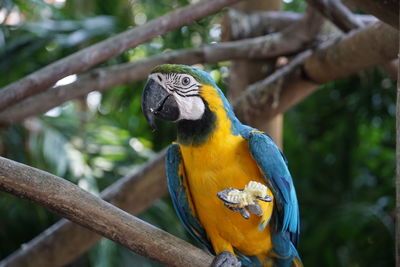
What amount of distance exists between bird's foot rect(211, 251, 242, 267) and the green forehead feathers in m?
0.51

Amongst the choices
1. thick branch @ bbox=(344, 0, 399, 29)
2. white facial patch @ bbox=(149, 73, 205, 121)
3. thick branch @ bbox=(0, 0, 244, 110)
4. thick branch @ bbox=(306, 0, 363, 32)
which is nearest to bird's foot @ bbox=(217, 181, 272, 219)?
white facial patch @ bbox=(149, 73, 205, 121)

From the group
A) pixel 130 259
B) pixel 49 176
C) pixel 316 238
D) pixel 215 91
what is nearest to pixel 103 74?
pixel 215 91

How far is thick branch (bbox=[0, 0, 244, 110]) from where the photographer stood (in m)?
1.61

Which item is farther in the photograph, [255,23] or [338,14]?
[255,23]

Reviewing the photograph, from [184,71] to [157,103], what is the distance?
0.39ft

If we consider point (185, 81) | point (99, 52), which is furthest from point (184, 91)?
point (99, 52)

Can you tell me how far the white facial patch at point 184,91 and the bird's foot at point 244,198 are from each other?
279mm

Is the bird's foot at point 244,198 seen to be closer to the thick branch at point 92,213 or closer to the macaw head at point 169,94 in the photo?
the thick branch at point 92,213

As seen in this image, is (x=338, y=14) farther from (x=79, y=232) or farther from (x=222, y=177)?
(x=79, y=232)

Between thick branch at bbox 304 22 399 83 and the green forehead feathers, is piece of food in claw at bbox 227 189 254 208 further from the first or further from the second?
thick branch at bbox 304 22 399 83

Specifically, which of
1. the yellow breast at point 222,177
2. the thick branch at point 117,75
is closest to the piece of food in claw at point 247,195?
the yellow breast at point 222,177

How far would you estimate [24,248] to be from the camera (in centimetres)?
191

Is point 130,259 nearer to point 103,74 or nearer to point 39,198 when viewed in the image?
point 103,74

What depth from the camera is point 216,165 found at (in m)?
1.39
